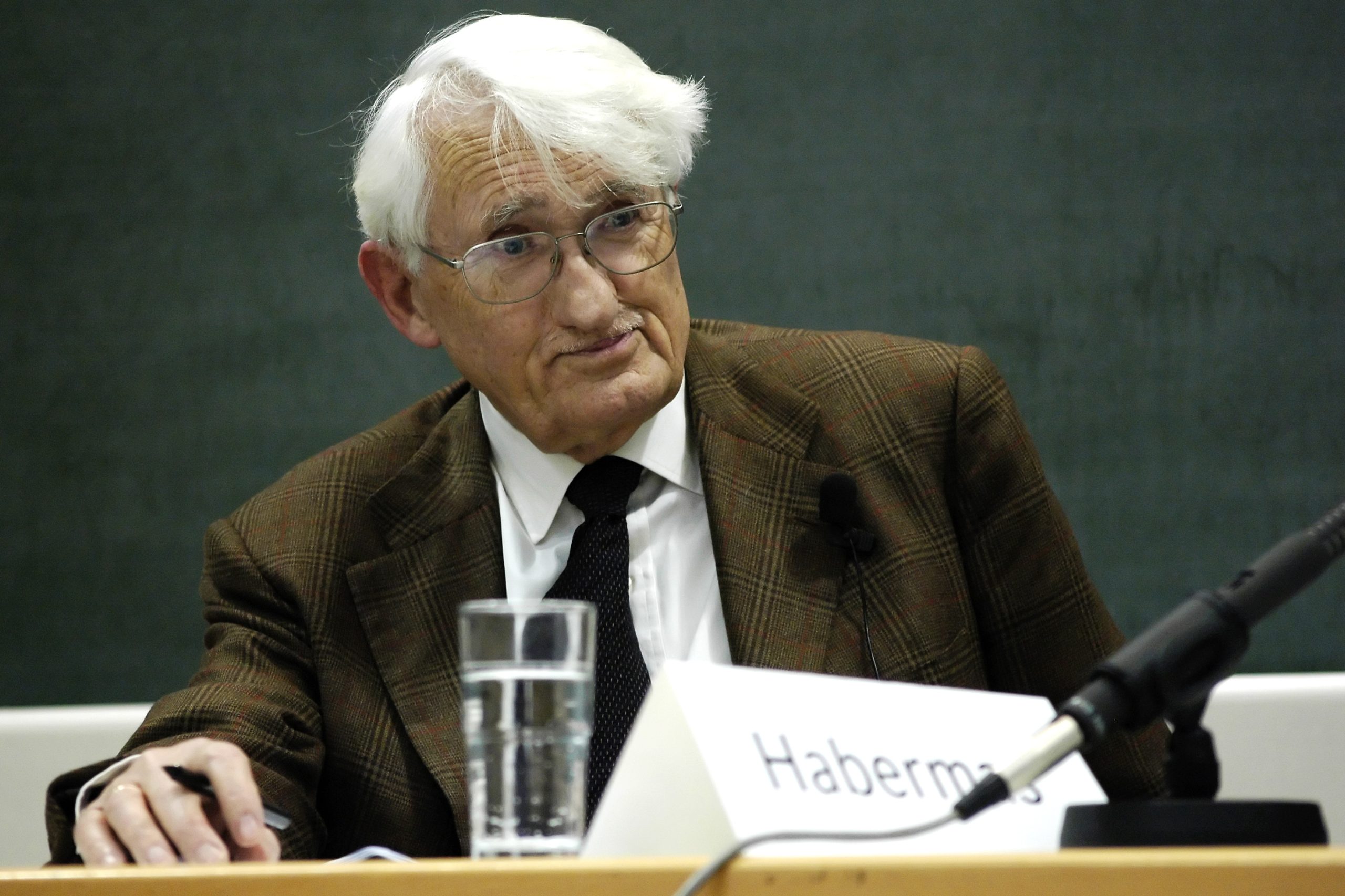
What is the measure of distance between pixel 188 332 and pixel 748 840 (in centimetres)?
200

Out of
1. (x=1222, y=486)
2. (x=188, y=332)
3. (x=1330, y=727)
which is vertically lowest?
(x=1330, y=727)

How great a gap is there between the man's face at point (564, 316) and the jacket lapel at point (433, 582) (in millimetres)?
111

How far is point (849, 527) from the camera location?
1.53 metres

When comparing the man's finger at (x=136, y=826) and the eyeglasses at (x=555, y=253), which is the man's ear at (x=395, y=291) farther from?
the man's finger at (x=136, y=826)

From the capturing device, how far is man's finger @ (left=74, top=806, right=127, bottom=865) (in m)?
1.05

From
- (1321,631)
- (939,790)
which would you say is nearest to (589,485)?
(939,790)

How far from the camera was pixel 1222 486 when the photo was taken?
2.23 metres

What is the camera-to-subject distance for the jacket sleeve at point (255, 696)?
140cm

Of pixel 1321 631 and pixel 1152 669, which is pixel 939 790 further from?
pixel 1321 631

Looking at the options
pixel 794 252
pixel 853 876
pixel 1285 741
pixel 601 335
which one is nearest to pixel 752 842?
pixel 853 876

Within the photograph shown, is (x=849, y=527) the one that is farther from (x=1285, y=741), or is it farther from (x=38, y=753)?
(x=38, y=753)

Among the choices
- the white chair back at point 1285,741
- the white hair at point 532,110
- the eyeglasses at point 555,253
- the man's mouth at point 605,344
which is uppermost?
the white hair at point 532,110

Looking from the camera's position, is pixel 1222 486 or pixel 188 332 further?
pixel 188 332

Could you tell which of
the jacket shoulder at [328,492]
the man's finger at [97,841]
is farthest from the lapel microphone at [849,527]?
the man's finger at [97,841]
